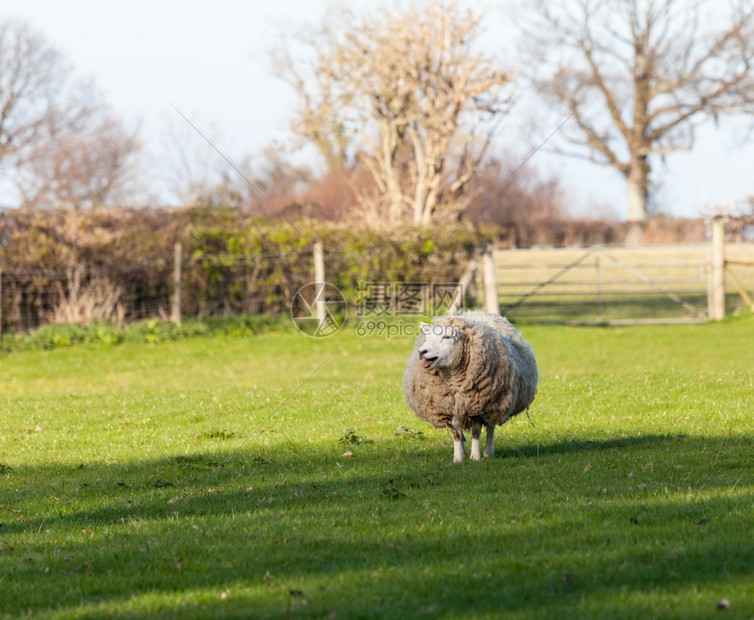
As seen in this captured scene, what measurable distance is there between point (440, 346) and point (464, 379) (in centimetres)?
41

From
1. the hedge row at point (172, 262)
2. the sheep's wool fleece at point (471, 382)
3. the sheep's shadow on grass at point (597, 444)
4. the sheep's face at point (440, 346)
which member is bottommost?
the sheep's shadow on grass at point (597, 444)

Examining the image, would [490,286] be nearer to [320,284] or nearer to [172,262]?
[320,284]

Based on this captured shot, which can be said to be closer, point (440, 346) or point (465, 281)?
point (440, 346)

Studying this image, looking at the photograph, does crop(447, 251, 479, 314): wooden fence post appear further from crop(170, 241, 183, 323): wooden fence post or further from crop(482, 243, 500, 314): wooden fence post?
crop(170, 241, 183, 323): wooden fence post

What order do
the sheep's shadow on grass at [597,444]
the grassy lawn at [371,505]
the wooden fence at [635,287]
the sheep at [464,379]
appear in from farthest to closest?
the wooden fence at [635,287], the sheep's shadow on grass at [597,444], the sheep at [464,379], the grassy lawn at [371,505]

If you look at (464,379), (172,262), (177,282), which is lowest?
(464,379)

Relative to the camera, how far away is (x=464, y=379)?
7.91 meters

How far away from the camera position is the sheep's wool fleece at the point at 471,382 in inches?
312

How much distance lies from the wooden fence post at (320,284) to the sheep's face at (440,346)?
1361 centimetres

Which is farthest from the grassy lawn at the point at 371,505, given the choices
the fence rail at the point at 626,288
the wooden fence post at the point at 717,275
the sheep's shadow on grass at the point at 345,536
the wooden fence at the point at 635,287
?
the fence rail at the point at 626,288

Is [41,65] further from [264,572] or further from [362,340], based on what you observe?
[264,572]

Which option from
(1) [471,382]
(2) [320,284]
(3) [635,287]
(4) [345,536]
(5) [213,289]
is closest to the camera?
(4) [345,536]

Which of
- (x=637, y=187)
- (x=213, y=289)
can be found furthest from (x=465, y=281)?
(x=637, y=187)

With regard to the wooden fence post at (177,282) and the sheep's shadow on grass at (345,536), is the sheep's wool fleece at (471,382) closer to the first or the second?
the sheep's shadow on grass at (345,536)
